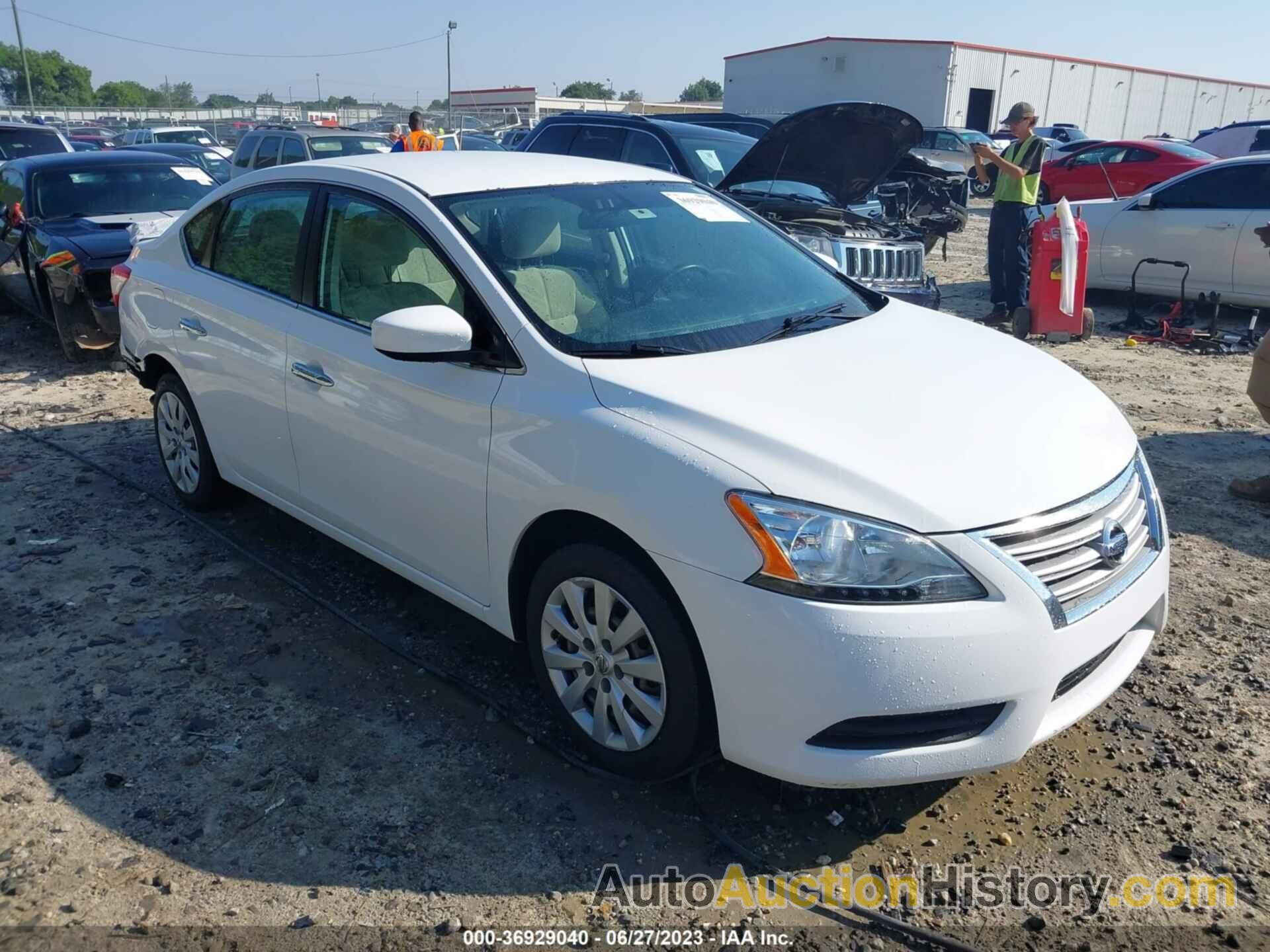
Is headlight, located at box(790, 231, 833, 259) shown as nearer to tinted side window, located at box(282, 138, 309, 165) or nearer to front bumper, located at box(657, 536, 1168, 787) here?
front bumper, located at box(657, 536, 1168, 787)

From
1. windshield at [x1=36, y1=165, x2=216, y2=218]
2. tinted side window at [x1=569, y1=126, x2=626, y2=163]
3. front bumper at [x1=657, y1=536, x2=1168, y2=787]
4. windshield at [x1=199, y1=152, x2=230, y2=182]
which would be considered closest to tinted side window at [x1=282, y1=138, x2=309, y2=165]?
windshield at [x1=199, y1=152, x2=230, y2=182]

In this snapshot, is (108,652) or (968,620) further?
(108,652)

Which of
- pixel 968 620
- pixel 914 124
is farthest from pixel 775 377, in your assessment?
pixel 914 124

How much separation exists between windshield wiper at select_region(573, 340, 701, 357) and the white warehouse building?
43860 millimetres

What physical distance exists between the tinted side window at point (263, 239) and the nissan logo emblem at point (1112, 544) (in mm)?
3099

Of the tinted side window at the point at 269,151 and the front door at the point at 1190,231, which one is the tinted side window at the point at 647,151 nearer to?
the front door at the point at 1190,231

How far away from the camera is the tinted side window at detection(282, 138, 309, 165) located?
589 inches

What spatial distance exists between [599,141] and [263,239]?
18.8 ft

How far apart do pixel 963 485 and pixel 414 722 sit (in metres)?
1.97

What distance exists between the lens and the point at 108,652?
3.91 m

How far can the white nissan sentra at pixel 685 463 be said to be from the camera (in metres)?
2.52

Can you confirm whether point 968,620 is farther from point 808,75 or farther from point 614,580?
point 808,75

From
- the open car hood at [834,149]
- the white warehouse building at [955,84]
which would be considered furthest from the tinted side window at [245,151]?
the white warehouse building at [955,84]

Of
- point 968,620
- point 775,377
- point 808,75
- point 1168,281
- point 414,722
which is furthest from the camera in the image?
point 808,75
